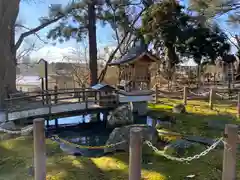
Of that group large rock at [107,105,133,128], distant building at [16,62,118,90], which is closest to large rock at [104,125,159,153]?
large rock at [107,105,133,128]

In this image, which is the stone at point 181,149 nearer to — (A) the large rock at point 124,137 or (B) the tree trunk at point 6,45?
(A) the large rock at point 124,137

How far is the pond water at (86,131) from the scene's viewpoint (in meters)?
8.82

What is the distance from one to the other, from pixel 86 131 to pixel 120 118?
59.3 inches

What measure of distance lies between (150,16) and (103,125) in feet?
31.4

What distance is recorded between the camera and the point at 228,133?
139 inches

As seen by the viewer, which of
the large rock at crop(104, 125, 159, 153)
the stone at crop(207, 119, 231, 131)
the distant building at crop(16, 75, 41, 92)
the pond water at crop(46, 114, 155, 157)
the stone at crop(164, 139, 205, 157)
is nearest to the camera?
the stone at crop(164, 139, 205, 157)

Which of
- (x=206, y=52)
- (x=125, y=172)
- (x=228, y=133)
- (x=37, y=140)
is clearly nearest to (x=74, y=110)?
(x=125, y=172)

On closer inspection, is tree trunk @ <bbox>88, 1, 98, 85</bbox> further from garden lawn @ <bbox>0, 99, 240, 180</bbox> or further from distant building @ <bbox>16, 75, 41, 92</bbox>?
garden lawn @ <bbox>0, 99, 240, 180</bbox>

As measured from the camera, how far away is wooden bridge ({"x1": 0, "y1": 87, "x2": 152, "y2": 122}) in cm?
944

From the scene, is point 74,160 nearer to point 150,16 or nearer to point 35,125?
point 35,125

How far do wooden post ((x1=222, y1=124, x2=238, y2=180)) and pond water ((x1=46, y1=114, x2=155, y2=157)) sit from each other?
4.03 m

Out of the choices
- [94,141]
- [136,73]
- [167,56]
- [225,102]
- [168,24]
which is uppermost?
[168,24]

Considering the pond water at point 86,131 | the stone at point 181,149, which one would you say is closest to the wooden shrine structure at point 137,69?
the pond water at point 86,131

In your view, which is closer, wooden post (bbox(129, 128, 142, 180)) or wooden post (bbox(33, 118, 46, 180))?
wooden post (bbox(129, 128, 142, 180))
